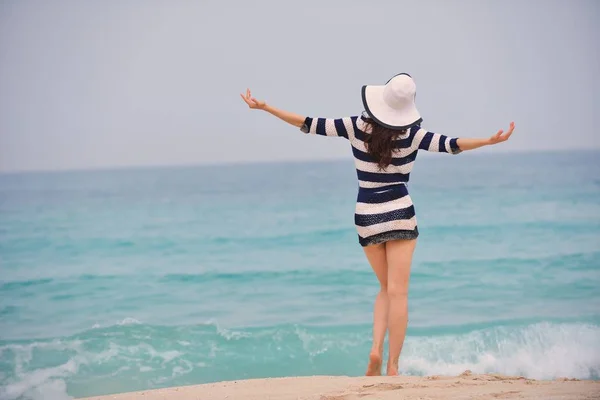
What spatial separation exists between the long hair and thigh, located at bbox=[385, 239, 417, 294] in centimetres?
26

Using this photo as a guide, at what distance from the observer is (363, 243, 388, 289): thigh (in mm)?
3006

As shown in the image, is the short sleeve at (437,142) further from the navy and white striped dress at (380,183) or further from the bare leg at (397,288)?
the bare leg at (397,288)

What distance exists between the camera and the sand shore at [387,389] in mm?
2434

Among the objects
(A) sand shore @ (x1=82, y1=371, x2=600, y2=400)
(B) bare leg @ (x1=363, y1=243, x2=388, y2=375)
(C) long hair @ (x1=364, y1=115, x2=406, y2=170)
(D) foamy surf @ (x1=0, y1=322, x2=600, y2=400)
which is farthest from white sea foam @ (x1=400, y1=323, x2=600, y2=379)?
(C) long hair @ (x1=364, y1=115, x2=406, y2=170)

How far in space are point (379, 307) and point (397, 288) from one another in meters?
0.14

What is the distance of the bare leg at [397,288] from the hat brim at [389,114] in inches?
15.4

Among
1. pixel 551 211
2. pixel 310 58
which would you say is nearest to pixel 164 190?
pixel 310 58

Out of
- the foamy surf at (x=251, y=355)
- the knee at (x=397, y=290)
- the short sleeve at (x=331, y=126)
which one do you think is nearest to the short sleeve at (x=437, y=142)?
the short sleeve at (x=331, y=126)

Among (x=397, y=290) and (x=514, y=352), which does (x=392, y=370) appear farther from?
(x=514, y=352)

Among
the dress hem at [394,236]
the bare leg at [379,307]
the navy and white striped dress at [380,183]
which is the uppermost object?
the navy and white striped dress at [380,183]

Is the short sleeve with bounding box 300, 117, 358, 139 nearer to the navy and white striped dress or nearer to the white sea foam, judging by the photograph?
the navy and white striped dress

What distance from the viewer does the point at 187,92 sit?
9.83 m

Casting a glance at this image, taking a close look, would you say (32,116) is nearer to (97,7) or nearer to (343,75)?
(97,7)

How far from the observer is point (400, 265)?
2.94 m
